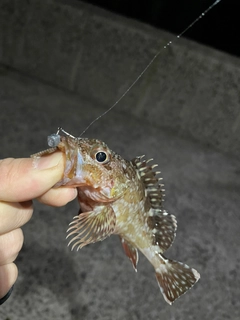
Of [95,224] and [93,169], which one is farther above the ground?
[93,169]

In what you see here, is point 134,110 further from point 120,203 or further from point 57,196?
point 57,196

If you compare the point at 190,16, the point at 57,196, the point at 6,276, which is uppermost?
the point at 57,196

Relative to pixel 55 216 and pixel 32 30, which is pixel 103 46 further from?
pixel 55 216

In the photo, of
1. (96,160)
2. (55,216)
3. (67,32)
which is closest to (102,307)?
(55,216)

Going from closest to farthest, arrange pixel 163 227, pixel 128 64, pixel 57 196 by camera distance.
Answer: pixel 57 196 < pixel 163 227 < pixel 128 64

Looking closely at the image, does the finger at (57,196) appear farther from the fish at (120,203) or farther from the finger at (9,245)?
the finger at (9,245)

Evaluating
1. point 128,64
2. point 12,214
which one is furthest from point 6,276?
point 128,64
